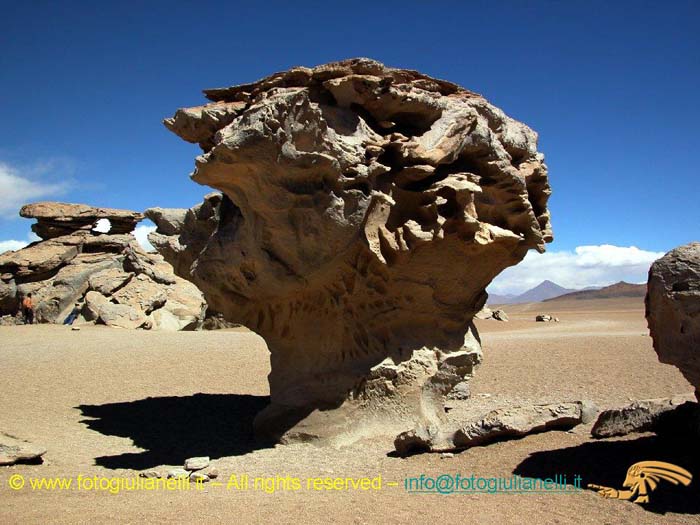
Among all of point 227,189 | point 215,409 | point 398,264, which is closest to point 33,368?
Result: point 215,409

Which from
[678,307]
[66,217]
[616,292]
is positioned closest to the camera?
[678,307]

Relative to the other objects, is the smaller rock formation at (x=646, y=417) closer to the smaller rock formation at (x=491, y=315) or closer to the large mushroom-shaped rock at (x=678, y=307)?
the large mushroom-shaped rock at (x=678, y=307)

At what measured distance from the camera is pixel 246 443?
7258 millimetres

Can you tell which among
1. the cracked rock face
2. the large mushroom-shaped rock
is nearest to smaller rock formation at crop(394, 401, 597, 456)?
the cracked rock face

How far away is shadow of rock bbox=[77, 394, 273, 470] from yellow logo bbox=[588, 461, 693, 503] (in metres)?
4.01

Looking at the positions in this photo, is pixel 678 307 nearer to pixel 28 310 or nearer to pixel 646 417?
pixel 646 417

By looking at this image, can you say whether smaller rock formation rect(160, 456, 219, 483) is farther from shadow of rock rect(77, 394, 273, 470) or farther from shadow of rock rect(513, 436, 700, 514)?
shadow of rock rect(513, 436, 700, 514)

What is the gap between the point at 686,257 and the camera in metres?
4.29

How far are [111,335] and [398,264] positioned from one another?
447 inches

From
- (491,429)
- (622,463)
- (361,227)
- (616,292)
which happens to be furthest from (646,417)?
(616,292)

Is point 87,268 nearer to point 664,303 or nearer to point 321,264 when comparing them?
point 321,264

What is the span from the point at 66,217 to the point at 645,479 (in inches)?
917

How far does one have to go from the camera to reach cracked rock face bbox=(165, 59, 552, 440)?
6293 millimetres

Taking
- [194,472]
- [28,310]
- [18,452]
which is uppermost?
[28,310]
